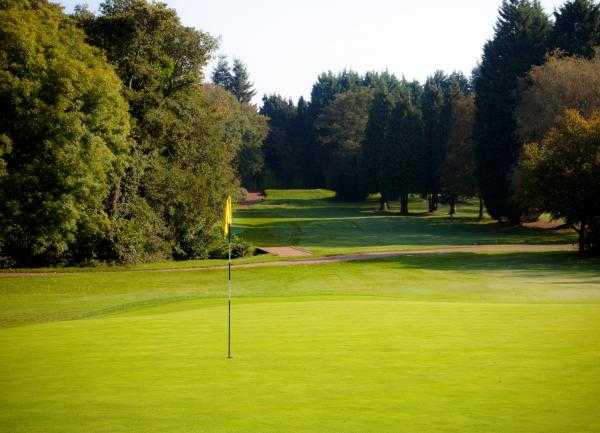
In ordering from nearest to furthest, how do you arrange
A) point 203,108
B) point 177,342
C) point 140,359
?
1. point 140,359
2. point 177,342
3. point 203,108

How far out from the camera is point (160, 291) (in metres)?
31.9

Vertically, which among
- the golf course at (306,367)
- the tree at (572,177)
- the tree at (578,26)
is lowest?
the golf course at (306,367)

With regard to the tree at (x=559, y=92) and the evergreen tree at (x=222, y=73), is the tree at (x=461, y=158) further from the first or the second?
the evergreen tree at (x=222, y=73)

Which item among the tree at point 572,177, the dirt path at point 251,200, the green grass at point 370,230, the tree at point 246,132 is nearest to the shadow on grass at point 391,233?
the green grass at point 370,230

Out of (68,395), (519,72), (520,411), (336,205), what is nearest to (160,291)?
(68,395)

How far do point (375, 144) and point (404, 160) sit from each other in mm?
9047

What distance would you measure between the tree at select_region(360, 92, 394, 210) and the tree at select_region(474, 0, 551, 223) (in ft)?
82.7

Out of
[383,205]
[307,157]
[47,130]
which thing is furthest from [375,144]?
[47,130]

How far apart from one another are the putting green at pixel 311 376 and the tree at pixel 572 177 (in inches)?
1142

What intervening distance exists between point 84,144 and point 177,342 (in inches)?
1015

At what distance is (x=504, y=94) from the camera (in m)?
70.0

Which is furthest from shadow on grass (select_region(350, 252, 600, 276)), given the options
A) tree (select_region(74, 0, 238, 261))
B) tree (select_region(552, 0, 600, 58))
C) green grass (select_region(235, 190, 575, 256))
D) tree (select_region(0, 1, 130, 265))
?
tree (select_region(552, 0, 600, 58))

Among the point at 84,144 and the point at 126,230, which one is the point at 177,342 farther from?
the point at 126,230

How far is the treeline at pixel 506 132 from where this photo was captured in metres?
43.9
